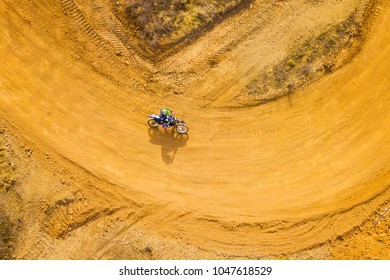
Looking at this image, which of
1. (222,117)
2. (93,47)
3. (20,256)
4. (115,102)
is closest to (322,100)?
(222,117)

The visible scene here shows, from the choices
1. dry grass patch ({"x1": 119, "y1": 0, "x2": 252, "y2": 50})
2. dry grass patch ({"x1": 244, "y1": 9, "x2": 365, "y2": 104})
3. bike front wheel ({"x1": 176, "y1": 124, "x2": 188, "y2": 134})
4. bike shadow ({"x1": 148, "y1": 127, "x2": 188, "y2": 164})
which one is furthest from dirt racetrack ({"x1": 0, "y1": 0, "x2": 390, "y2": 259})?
dry grass patch ({"x1": 119, "y1": 0, "x2": 252, "y2": 50})

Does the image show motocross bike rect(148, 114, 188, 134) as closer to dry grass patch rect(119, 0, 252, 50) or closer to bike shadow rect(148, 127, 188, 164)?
bike shadow rect(148, 127, 188, 164)

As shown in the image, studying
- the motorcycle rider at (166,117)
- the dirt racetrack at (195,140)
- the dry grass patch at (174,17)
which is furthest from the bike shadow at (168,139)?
the dry grass patch at (174,17)

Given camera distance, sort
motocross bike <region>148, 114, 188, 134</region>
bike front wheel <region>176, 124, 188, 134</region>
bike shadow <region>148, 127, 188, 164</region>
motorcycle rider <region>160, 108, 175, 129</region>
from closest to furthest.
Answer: motorcycle rider <region>160, 108, 175, 129</region>
motocross bike <region>148, 114, 188, 134</region>
bike front wheel <region>176, 124, 188, 134</region>
bike shadow <region>148, 127, 188, 164</region>

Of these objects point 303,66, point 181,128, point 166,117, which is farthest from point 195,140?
point 303,66

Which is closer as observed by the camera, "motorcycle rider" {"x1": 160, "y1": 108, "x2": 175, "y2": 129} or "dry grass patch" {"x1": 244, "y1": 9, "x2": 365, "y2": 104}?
"motorcycle rider" {"x1": 160, "y1": 108, "x2": 175, "y2": 129}

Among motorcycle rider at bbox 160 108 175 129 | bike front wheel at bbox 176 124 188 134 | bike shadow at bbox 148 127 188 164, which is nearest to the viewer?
motorcycle rider at bbox 160 108 175 129
